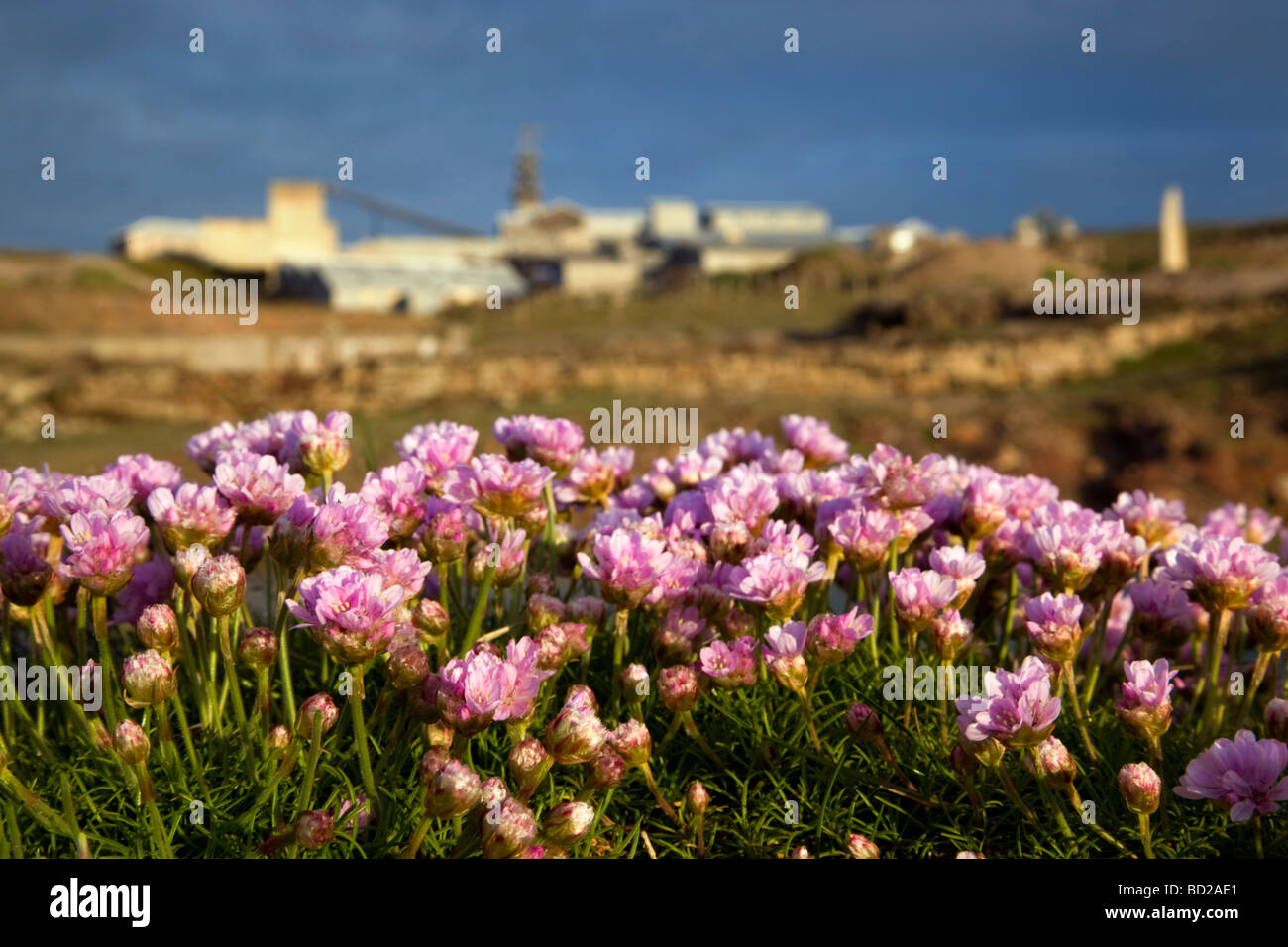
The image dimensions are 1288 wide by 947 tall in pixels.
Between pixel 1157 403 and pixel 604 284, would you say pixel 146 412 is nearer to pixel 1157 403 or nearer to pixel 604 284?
pixel 1157 403

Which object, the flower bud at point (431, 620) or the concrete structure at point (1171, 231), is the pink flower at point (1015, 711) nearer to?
the flower bud at point (431, 620)

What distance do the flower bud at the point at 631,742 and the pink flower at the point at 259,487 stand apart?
0.82 metres

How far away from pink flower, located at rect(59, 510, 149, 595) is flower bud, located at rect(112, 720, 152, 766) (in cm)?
Result: 30

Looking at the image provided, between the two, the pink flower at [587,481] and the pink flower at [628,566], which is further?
the pink flower at [587,481]

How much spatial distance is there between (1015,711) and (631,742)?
627mm

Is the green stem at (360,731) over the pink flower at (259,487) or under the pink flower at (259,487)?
under

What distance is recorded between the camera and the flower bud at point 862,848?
1856 millimetres

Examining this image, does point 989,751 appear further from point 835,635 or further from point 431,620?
point 431,620

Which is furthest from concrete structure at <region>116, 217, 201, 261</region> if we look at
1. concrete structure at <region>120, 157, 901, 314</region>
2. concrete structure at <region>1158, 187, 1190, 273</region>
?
concrete structure at <region>1158, 187, 1190, 273</region>

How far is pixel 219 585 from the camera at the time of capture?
6.05 ft

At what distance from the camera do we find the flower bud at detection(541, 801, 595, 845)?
66.7 inches

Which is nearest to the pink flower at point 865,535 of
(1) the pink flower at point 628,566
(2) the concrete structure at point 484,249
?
(1) the pink flower at point 628,566
